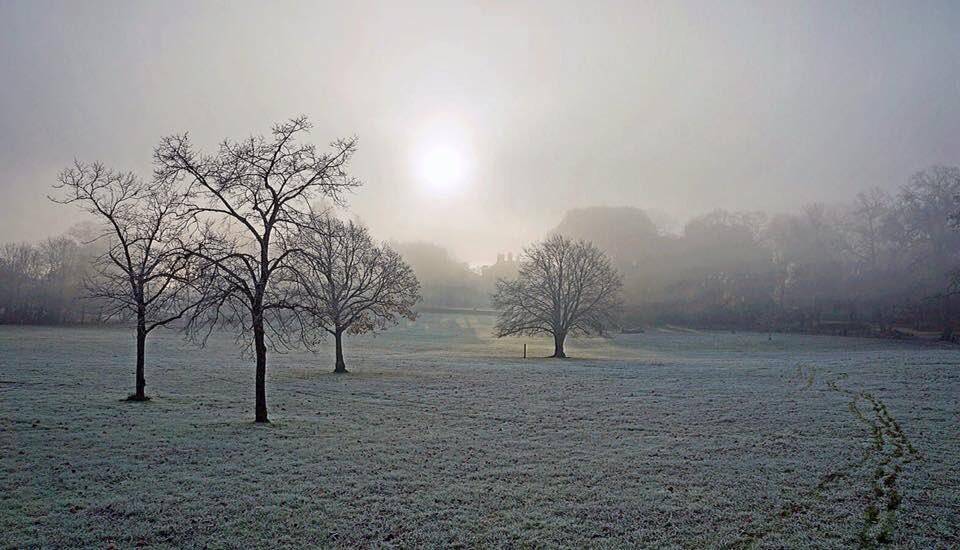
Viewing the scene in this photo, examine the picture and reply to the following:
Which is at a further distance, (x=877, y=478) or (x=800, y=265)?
(x=800, y=265)

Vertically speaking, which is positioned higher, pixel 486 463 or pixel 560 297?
pixel 560 297

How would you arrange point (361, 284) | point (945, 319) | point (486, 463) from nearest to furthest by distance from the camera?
point (486, 463) < point (361, 284) < point (945, 319)

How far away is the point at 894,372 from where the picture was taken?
29.4 m

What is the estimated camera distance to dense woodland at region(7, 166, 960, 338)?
6888 centimetres

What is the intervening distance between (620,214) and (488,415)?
8922 centimetres

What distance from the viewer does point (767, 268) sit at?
3492 inches

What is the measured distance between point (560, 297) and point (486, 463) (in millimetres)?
39486

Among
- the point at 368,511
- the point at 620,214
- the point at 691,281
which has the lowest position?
the point at 368,511

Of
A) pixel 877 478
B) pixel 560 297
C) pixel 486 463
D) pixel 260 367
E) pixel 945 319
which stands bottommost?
pixel 486 463

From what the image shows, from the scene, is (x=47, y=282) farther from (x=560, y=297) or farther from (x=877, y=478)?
(x=877, y=478)

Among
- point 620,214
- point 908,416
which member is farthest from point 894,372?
point 620,214

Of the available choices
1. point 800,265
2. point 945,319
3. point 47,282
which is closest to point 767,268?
point 800,265

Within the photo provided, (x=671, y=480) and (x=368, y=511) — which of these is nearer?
(x=368, y=511)

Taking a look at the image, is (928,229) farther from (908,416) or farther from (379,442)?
(379,442)
